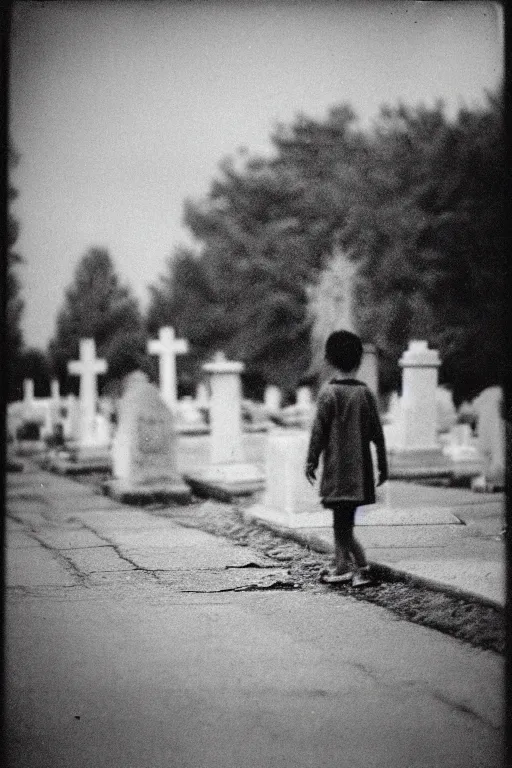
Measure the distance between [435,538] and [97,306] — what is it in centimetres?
390

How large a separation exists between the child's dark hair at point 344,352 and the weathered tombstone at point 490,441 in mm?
4077

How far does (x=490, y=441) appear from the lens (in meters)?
9.23

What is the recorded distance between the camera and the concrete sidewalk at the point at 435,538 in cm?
464

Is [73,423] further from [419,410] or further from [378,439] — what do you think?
[378,439]

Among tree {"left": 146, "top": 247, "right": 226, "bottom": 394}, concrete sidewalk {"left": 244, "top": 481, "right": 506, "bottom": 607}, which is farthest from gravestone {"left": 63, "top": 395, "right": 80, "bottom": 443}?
concrete sidewalk {"left": 244, "top": 481, "right": 506, "bottom": 607}

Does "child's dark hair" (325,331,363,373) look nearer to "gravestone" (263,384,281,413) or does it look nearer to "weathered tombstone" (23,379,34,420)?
"weathered tombstone" (23,379,34,420)

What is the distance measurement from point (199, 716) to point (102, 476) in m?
10.5

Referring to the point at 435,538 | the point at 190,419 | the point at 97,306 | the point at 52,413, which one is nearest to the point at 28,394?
the point at 52,413

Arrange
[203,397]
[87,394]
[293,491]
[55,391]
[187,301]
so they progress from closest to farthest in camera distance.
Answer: [293,491]
[187,301]
[87,394]
[55,391]
[203,397]

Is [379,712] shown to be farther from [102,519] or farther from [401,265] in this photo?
[401,265]

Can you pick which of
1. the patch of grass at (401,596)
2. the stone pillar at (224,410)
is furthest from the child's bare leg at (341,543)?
the stone pillar at (224,410)

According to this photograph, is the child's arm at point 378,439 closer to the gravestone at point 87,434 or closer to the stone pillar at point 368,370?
the stone pillar at point 368,370

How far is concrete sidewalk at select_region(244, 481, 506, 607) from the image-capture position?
4.64 metres

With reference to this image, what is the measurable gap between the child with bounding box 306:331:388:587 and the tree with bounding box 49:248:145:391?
2.15 metres
